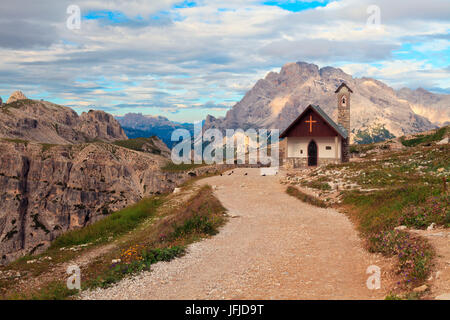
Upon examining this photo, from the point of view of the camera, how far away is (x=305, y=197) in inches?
1042

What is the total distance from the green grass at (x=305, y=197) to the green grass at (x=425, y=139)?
167ft

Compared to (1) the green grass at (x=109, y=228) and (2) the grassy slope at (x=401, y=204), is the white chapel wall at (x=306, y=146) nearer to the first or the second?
(2) the grassy slope at (x=401, y=204)

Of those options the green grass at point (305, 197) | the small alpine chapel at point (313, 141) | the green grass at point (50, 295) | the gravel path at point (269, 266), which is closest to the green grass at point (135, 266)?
the gravel path at point (269, 266)

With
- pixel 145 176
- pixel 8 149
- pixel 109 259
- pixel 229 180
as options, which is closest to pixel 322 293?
pixel 109 259

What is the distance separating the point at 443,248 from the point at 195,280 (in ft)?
26.9

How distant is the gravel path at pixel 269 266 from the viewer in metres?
10.0

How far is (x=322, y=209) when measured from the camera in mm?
23125

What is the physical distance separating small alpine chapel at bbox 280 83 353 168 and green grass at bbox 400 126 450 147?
1243 inches

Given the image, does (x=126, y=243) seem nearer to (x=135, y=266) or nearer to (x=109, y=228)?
(x=109, y=228)

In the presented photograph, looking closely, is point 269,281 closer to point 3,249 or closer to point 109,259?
point 109,259

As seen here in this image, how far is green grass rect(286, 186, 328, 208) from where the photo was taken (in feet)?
79.7

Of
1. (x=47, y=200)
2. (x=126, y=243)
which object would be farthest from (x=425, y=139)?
(x=47, y=200)

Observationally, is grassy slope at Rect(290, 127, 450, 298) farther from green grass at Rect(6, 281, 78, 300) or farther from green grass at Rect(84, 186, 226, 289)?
green grass at Rect(6, 281, 78, 300)

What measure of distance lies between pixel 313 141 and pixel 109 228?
1258 inches
